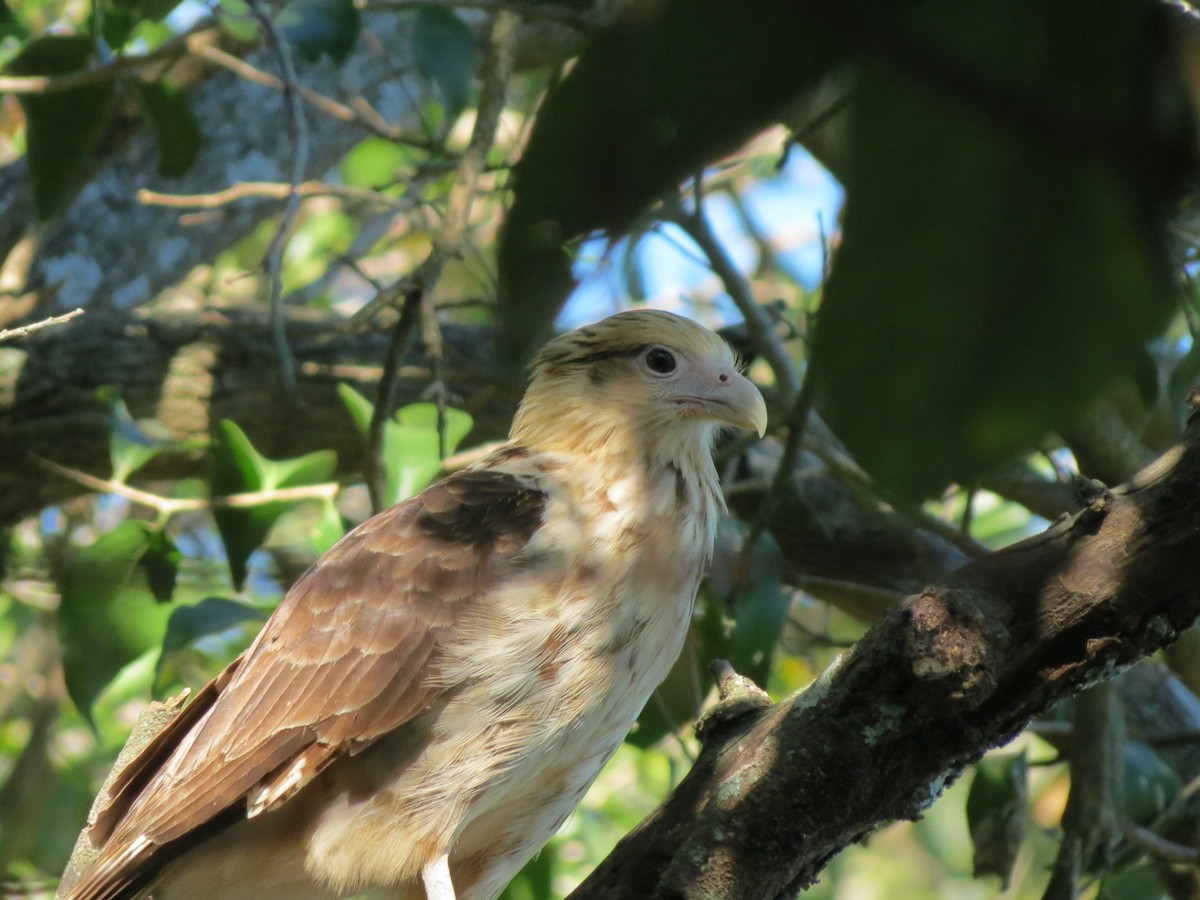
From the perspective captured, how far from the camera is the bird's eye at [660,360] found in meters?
4.07

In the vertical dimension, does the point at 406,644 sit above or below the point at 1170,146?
above

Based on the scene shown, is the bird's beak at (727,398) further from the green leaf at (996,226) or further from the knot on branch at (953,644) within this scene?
the green leaf at (996,226)

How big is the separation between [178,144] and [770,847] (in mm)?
3400

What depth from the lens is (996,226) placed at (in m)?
0.58

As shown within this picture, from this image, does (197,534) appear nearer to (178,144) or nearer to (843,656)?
(178,144)

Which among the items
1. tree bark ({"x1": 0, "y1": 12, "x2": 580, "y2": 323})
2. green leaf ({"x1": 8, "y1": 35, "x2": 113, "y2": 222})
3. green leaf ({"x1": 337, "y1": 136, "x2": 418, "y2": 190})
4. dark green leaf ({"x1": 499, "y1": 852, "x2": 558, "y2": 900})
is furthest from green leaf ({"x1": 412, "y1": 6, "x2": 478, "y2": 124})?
green leaf ({"x1": 337, "y1": 136, "x2": 418, "y2": 190})

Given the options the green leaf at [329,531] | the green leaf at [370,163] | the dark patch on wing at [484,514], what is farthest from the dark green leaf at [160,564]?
the green leaf at [370,163]

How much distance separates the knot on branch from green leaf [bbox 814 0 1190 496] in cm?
186

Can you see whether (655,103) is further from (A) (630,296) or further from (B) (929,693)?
(B) (929,693)

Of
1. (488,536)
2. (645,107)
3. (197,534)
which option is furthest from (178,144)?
(645,107)

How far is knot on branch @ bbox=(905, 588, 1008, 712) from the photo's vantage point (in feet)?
7.78

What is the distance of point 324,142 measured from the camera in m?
7.03

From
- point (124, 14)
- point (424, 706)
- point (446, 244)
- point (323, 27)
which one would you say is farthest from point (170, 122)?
point (424, 706)

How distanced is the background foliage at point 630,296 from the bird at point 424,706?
0.40m
